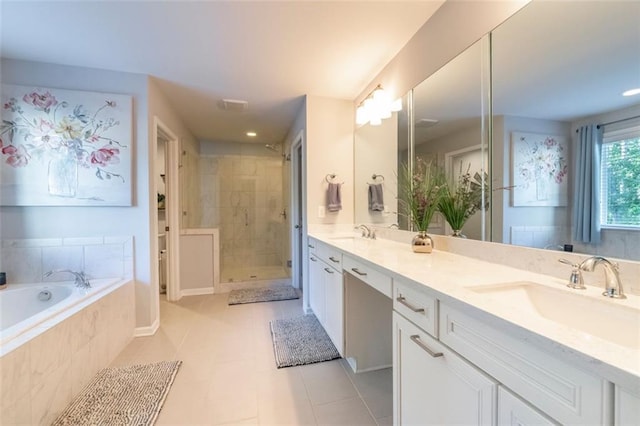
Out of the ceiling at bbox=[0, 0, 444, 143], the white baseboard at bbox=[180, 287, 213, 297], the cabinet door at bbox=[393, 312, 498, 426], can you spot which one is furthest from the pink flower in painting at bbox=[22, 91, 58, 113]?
the cabinet door at bbox=[393, 312, 498, 426]

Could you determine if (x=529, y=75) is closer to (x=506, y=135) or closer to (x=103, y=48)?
(x=506, y=135)

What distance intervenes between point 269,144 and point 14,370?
13.3ft

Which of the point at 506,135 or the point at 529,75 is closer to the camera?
the point at 529,75

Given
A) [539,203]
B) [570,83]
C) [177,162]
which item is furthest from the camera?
[177,162]

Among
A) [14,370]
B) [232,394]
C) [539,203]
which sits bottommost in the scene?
[232,394]

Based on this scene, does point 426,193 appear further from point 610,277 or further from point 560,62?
point 610,277

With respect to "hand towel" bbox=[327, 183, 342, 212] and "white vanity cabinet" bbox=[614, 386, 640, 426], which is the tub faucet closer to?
"hand towel" bbox=[327, 183, 342, 212]

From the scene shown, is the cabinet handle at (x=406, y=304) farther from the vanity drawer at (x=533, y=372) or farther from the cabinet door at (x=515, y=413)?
the cabinet door at (x=515, y=413)

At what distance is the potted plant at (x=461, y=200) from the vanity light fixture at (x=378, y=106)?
864mm

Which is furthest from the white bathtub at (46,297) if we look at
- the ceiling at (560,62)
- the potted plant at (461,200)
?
the ceiling at (560,62)

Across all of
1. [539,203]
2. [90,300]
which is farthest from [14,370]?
[539,203]

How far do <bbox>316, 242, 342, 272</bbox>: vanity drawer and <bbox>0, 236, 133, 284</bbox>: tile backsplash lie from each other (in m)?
1.65

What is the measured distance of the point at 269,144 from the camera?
4684 millimetres

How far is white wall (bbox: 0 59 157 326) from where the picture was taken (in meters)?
2.09
